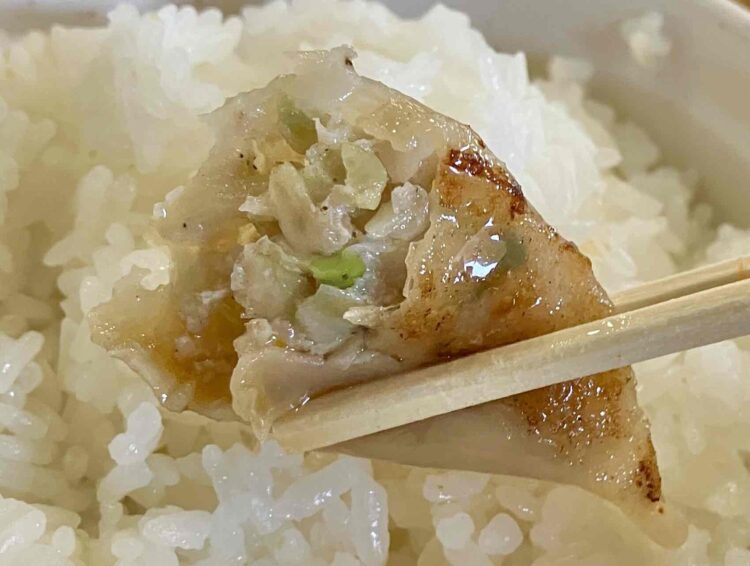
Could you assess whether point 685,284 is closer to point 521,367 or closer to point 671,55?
point 521,367

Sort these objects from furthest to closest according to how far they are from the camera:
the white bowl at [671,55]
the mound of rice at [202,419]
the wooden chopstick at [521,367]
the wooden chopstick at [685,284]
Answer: the white bowl at [671,55] < the mound of rice at [202,419] < the wooden chopstick at [685,284] < the wooden chopstick at [521,367]

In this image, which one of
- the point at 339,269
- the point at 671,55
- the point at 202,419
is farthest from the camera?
the point at 671,55

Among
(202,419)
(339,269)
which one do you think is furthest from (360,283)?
(202,419)

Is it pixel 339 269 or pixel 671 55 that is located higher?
pixel 339 269

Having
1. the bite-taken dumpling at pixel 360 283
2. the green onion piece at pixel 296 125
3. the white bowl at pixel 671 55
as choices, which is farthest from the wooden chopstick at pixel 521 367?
the white bowl at pixel 671 55

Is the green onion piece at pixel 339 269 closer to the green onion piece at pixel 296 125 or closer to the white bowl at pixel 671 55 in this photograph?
the green onion piece at pixel 296 125

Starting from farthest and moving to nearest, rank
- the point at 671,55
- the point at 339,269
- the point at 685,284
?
the point at 671,55 → the point at 685,284 → the point at 339,269
